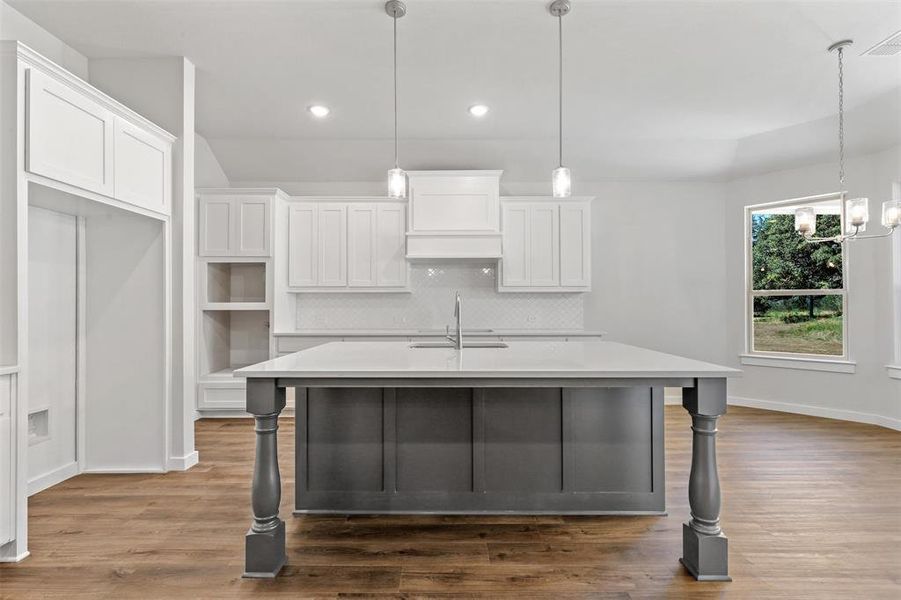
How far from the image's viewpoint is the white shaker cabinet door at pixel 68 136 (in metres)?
2.39

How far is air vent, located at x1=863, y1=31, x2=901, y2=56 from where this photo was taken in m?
3.21

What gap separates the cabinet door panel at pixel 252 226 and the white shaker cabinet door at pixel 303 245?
14.2 inches

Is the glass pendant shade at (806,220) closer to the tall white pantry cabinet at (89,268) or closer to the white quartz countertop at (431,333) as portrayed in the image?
the white quartz countertop at (431,333)

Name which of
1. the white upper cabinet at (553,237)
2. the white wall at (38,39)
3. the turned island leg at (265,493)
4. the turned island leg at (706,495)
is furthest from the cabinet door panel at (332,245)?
the turned island leg at (706,495)

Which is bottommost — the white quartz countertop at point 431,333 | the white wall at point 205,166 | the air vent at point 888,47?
the white quartz countertop at point 431,333

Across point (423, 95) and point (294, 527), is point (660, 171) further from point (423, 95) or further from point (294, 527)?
point (294, 527)

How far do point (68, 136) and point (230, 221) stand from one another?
2566 mm

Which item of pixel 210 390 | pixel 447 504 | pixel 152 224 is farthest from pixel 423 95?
pixel 210 390

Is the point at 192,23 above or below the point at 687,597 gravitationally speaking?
above

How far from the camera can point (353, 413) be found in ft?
8.80

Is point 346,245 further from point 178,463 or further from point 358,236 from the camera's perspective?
point 178,463

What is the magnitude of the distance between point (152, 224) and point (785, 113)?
5408 millimetres

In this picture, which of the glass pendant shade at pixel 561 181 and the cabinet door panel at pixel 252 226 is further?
the cabinet door panel at pixel 252 226

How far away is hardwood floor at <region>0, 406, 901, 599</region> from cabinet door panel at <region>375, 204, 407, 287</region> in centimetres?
260
